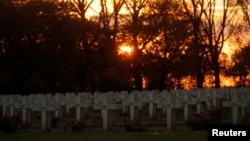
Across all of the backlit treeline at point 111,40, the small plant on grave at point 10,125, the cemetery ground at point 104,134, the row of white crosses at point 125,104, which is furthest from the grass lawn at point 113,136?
the backlit treeline at point 111,40

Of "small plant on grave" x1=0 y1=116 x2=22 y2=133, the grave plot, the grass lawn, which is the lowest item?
the grass lawn

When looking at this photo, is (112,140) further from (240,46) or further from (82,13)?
(240,46)

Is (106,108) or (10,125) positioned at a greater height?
(106,108)

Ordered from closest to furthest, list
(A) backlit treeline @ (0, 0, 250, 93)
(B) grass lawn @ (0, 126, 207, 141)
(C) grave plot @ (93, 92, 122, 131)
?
(B) grass lawn @ (0, 126, 207, 141), (C) grave plot @ (93, 92, 122, 131), (A) backlit treeline @ (0, 0, 250, 93)

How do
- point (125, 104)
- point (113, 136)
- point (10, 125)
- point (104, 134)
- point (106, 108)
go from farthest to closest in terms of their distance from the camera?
1. point (125, 104)
2. point (106, 108)
3. point (10, 125)
4. point (104, 134)
5. point (113, 136)

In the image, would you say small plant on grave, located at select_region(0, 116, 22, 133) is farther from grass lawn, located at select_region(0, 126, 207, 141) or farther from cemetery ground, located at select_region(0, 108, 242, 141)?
grass lawn, located at select_region(0, 126, 207, 141)

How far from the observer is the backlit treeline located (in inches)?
2203

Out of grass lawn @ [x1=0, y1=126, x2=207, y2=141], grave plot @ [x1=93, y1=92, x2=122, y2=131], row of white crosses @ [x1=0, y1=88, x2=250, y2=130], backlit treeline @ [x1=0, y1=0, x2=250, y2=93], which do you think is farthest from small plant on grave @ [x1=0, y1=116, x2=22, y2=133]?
backlit treeline @ [x1=0, y1=0, x2=250, y2=93]

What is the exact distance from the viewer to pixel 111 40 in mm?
59031

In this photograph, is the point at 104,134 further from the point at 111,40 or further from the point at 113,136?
the point at 111,40

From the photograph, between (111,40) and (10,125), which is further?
(111,40)

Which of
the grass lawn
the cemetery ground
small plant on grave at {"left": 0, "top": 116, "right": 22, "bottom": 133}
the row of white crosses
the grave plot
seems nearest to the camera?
the grass lawn

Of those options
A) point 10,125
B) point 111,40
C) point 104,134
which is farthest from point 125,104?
point 111,40

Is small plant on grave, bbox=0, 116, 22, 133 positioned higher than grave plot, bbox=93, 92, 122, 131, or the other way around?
grave plot, bbox=93, 92, 122, 131
